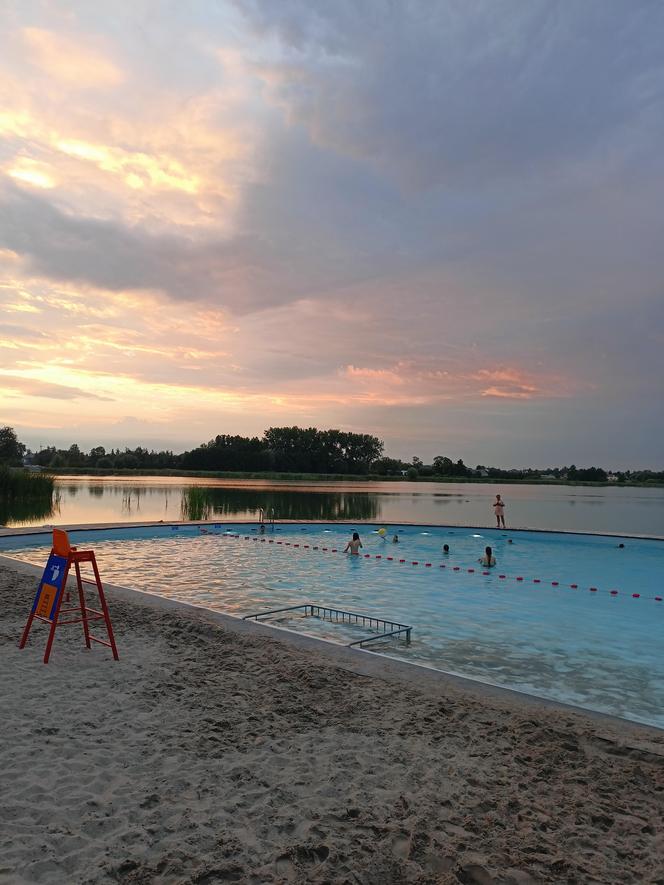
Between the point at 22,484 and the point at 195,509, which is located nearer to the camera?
the point at 22,484

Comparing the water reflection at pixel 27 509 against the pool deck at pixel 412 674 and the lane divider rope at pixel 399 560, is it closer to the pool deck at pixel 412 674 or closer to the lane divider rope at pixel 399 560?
the lane divider rope at pixel 399 560

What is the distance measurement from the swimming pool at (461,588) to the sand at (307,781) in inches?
97.5

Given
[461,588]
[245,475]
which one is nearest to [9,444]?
[245,475]

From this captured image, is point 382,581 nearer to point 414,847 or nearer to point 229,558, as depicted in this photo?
point 229,558

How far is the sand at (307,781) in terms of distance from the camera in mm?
3004

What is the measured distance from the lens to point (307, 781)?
383 cm

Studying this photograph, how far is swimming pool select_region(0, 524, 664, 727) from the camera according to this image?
8.05 meters

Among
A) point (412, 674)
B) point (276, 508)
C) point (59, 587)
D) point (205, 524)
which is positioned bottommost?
point (412, 674)

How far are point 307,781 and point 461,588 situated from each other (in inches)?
420

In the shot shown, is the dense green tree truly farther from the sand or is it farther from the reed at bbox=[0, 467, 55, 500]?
the sand

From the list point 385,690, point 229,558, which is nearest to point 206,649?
point 385,690

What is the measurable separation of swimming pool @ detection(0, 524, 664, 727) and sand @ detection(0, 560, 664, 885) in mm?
2477

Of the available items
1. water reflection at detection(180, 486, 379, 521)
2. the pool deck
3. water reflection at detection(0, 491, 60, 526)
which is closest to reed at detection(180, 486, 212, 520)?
water reflection at detection(180, 486, 379, 521)

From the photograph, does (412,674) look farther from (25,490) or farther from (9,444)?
(9,444)
